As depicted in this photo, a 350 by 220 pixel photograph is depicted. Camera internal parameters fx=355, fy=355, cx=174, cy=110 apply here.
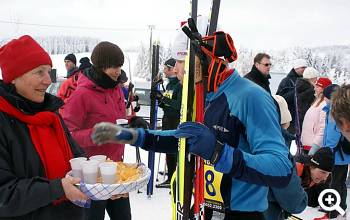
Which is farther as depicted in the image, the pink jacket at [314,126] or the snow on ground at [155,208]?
the pink jacket at [314,126]

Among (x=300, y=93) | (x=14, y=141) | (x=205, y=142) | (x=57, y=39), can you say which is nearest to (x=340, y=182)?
(x=300, y=93)

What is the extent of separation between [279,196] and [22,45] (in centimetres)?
157

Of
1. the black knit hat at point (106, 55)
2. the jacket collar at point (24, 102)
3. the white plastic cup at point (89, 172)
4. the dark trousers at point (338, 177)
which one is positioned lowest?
the dark trousers at point (338, 177)

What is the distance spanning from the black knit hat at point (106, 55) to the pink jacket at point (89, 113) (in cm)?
16

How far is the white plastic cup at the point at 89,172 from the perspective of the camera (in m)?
1.68

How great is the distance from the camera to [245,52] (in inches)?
369

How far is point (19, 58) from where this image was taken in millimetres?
1712

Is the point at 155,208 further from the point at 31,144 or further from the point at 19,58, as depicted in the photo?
the point at 19,58

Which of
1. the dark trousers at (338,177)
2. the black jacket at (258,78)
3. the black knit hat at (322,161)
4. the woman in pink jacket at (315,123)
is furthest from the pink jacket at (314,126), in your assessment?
the black knit hat at (322,161)

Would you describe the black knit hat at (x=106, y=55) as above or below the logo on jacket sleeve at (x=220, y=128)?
above

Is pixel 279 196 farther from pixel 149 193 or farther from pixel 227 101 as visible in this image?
pixel 149 193

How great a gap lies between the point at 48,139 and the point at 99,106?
37.9 inches

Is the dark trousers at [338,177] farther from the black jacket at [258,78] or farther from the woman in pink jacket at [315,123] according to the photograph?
the black jacket at [258,78]

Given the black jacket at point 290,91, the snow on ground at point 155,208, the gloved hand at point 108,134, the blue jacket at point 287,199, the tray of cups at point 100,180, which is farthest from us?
the black jacket at point 290,91
